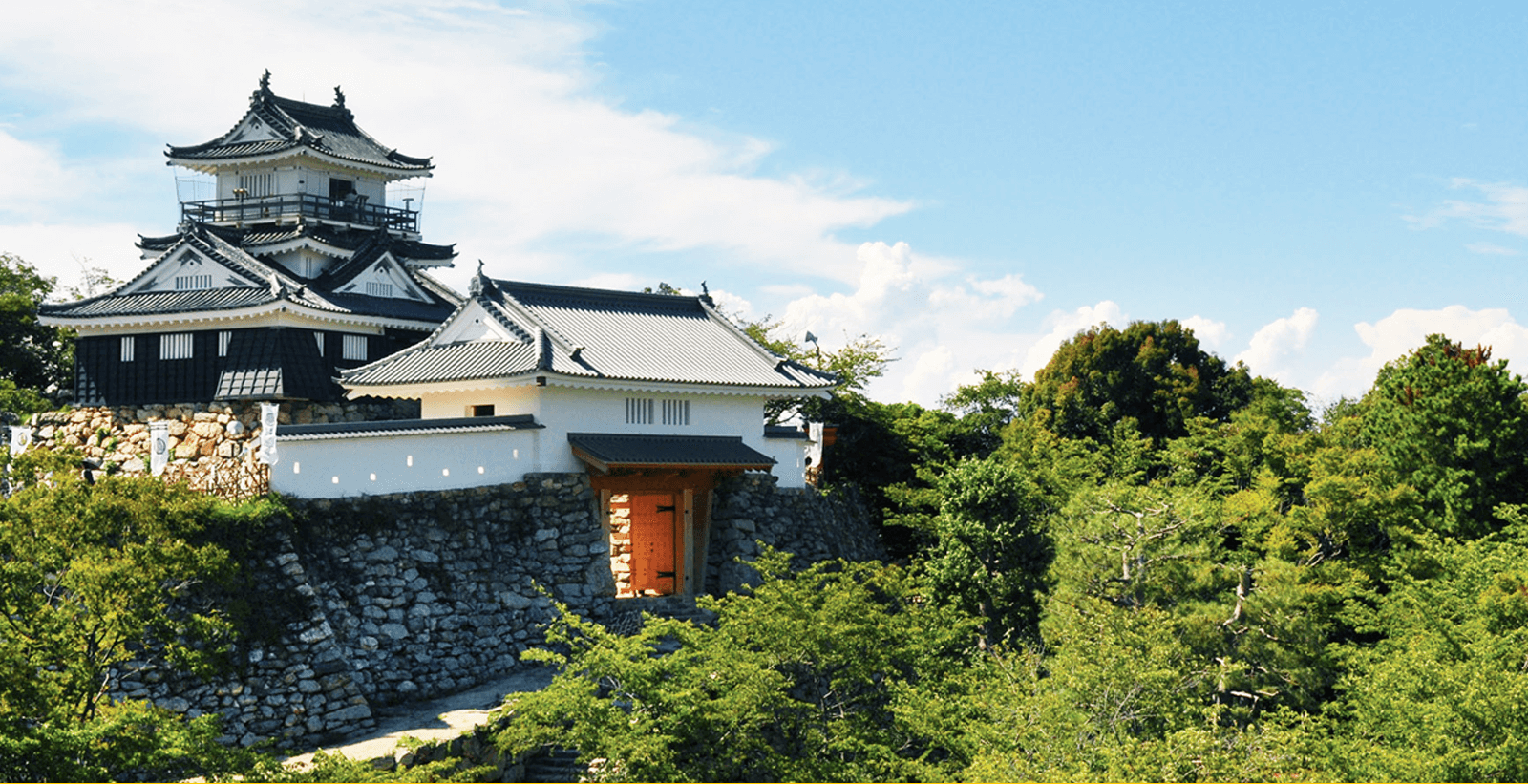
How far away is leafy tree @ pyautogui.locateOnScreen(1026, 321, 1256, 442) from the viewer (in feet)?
129

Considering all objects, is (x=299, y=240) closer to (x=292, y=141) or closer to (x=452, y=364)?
(x=292, y=141)

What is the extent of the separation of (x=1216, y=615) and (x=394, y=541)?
47.0 ft

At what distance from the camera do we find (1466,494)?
29.3 meters

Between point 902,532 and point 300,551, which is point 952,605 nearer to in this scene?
point 902,532

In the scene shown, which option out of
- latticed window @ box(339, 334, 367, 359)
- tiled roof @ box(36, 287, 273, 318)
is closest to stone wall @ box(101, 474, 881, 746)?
latticed window @ box(339, 334, 367, 359)

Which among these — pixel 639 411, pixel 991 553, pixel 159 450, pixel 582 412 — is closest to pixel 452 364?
pixel 582 412

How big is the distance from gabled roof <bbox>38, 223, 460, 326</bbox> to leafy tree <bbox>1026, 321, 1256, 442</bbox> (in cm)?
1813

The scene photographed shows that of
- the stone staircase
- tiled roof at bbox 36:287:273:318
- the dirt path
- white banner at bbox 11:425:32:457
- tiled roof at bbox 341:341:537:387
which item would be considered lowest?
the stone staircase

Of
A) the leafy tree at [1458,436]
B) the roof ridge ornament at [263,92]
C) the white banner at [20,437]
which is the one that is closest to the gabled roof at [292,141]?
the roof ridge ornament at [263,92]

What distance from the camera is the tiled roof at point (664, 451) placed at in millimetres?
25594

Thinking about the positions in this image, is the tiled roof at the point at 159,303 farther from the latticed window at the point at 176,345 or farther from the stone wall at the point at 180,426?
the stone wall at the point at 180,426

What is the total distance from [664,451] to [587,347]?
2634mm

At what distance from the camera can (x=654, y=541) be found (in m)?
28.3

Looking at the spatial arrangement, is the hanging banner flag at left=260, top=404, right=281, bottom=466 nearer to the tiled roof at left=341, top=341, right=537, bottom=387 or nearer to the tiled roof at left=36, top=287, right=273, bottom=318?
the tiled roof at left=341, top=341, right=537, bottom=387
